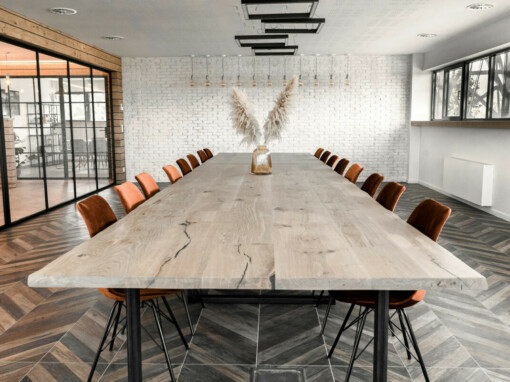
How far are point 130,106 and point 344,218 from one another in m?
8.60

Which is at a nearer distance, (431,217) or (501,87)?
(431,217)

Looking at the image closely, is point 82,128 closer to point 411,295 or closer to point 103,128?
point 103,128

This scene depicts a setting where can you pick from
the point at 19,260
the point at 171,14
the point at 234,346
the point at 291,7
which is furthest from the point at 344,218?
the point at 171,14

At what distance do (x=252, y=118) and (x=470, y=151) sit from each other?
4.84 meters

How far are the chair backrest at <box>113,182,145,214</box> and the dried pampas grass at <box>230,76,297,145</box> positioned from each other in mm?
1180

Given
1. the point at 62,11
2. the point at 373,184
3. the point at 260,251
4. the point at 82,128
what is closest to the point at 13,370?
the point at 260,251

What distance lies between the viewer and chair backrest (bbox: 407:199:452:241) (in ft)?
7.08

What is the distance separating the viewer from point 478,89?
717 centimetres

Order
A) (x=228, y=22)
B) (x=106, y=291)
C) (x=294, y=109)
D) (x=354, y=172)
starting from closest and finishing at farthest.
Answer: (x=106, y=291)
(x=354, y=172)
(x=228, y=22)
(x=294, y=109)

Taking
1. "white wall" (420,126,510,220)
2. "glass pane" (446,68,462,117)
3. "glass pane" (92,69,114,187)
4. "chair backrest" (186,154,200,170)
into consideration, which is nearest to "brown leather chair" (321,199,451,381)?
"chair backrest" (186,154,200,170)

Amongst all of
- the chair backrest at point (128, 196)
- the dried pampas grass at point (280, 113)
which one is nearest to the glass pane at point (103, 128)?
the dried pampas grass at point (280, 113)

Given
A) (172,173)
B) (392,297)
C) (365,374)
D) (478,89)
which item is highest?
(478,89)

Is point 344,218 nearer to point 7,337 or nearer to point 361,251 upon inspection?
point 361,251

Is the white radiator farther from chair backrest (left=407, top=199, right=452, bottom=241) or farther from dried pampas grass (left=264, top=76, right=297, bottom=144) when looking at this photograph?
chair backrest (left=407, top=199, right=452, bottom=241)
